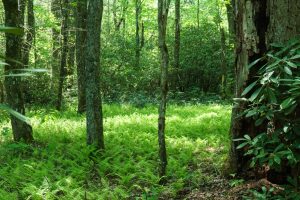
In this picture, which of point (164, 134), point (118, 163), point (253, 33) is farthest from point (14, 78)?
point (253, 33)

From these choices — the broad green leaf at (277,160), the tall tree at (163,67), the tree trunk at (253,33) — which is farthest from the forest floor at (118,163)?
the broad green leaf at (277,160)

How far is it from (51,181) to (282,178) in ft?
13.3

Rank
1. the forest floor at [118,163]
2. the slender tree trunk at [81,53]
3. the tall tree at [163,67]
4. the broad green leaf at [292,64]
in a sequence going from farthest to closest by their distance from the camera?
the slender tree trunk at [81,53], the tall tree at [163,67], the forest floor at [118,163], the broad green leaf at [292,64]

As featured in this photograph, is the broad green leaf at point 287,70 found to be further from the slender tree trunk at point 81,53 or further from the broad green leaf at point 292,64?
the slender tree trunk at point 81,53

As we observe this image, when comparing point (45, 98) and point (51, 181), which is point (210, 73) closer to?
point (45, 98)

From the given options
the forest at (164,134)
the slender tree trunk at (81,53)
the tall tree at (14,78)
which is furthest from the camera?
the slender tree trunk at (81,53)

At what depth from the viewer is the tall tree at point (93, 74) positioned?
25.4ft

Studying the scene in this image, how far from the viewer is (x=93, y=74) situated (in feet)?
26.0

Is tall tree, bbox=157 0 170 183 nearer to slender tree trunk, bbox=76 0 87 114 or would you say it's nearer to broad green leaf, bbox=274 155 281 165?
broad green leaf, bbox=274 155 281 165

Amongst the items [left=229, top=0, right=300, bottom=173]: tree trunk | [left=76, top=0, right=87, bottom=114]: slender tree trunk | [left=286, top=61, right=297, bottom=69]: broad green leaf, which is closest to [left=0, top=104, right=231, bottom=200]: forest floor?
[left=229, top=0, right=300, bottom=173]: tree trunk

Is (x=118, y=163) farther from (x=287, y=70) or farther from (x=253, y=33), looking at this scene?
(x=287, y=70)

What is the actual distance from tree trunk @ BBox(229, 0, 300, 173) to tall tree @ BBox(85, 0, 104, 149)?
343cm

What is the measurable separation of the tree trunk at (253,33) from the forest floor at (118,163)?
95cm

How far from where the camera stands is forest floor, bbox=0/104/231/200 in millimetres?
5898
